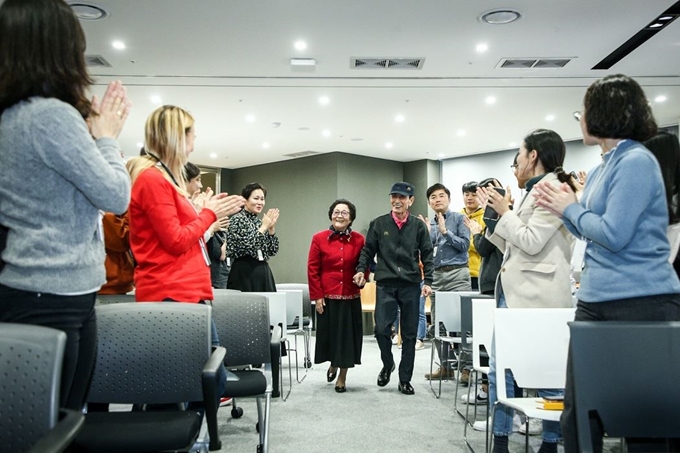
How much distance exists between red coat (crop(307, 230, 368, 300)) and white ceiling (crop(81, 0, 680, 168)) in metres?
2.13

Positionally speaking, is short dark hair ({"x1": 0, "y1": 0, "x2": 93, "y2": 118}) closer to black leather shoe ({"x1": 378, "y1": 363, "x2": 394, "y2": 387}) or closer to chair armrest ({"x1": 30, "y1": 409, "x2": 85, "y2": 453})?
chair armrest ({"x1": 30, "y1": 409, "x2": 85, "y2": 453})

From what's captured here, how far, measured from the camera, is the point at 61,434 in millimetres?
1135

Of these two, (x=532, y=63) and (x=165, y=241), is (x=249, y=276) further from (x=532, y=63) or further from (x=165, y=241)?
(x=532, y=63)

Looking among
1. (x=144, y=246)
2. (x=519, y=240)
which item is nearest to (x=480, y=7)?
(x=519, y=240)

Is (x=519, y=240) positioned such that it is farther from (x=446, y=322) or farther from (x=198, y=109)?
(x=198, y=109)

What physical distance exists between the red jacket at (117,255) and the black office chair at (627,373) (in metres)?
1.98

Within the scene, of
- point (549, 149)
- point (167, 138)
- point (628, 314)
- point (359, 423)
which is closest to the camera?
point (628, 314)

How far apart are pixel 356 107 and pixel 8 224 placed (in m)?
7.25

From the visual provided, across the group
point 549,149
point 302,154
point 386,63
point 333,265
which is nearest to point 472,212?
point 333,265

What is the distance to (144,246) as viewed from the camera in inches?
82.6

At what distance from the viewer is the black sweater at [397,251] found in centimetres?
495

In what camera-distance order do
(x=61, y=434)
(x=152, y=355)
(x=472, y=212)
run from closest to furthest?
(x=61, y=434), (x=152, y=355), (x=472, y=212)

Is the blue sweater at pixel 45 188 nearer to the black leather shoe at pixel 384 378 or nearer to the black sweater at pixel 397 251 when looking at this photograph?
the black sweater at pixel 397 251

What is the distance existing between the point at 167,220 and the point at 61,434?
3.21 feet
